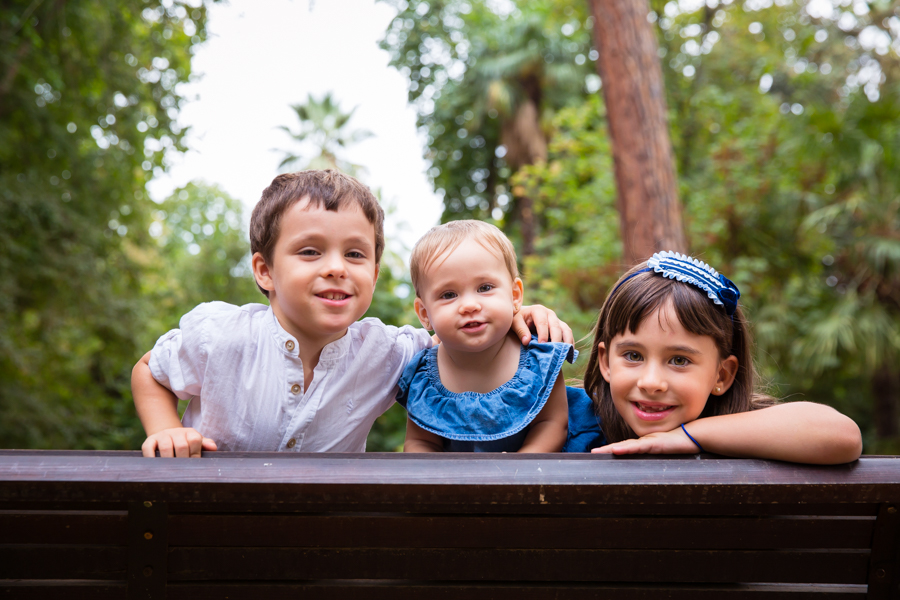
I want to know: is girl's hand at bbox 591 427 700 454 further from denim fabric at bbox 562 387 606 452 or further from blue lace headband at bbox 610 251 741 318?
denim fabric at bbox 562 387 606 452

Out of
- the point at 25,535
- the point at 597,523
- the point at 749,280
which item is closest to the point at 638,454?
the point at 597,523

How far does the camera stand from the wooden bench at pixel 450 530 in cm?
113

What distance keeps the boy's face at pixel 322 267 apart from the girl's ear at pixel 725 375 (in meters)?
0.92

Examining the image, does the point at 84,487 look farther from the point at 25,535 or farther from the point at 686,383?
the point at 686,383

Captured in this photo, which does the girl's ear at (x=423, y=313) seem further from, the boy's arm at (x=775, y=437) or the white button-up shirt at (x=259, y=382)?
the boy's arm at (x=775, y=437)

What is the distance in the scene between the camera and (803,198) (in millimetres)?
10078

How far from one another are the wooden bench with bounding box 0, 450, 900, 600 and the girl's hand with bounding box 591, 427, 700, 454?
0.41ft

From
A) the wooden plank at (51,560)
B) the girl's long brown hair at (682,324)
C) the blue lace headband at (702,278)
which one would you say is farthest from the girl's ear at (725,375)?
the wooden plank at (51,560)

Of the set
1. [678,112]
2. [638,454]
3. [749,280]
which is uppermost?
[678,112]

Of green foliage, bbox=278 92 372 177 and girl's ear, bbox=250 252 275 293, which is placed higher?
green foliage, bbox=278 92 372 177

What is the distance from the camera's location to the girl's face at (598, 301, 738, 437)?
5.38 ft

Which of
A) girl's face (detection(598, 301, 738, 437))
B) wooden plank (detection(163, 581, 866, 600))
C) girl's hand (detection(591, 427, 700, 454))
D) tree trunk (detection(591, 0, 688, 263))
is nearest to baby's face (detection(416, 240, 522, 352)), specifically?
girl's face (detection(598, 301, 738, 437))

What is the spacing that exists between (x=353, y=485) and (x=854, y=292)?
10.4 m

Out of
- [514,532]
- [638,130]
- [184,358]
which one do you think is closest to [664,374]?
[514,532]
